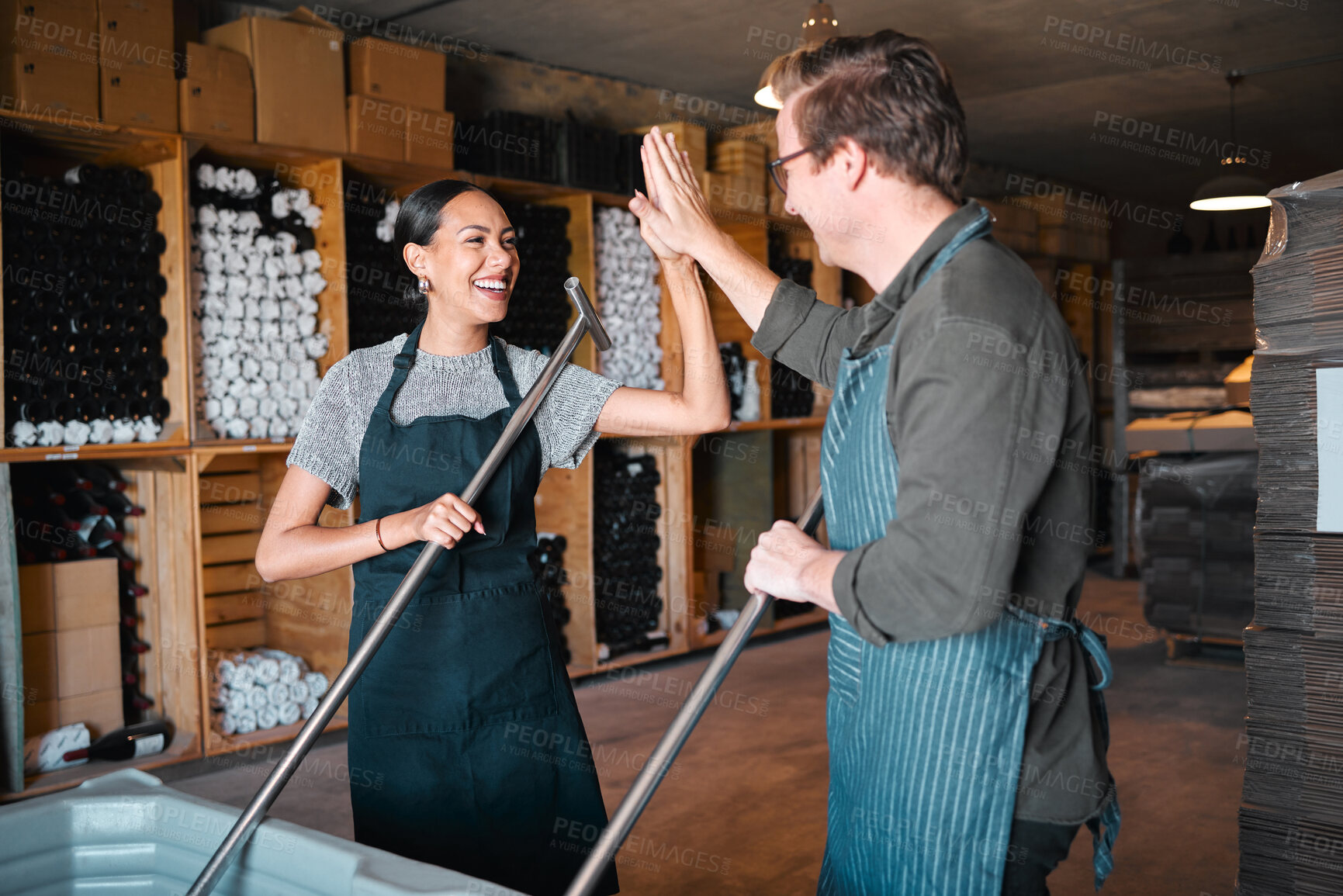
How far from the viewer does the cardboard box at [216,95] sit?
354 cm

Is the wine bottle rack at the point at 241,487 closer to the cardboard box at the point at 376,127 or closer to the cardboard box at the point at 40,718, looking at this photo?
the cardboard box at the point at 376,127

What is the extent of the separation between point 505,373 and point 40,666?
2.47 metres

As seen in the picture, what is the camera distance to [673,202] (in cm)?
166

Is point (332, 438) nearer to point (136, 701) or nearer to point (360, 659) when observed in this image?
point (360, 659)

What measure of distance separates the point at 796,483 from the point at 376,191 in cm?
304

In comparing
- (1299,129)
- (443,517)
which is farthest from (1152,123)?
(443,517)

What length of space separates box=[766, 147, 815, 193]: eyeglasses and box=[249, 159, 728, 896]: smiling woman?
18.3 inches

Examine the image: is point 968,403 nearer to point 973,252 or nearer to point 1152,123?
point 973,252

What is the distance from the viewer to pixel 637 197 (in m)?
1.74

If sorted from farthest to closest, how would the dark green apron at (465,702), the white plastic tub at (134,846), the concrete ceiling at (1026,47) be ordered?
the concrete ceiling at (1026,47) < the dark green apron at (465,702) < the white plastic tub at (134,846)

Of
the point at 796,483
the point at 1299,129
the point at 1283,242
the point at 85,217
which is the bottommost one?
the point at 796,483

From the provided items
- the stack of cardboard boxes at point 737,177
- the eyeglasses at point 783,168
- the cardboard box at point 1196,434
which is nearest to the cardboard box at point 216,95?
the stack of cardboard boxes at point 737,177

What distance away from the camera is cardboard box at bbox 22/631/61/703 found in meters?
3.48

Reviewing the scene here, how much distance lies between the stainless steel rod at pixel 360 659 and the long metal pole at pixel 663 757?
0.44 meters
